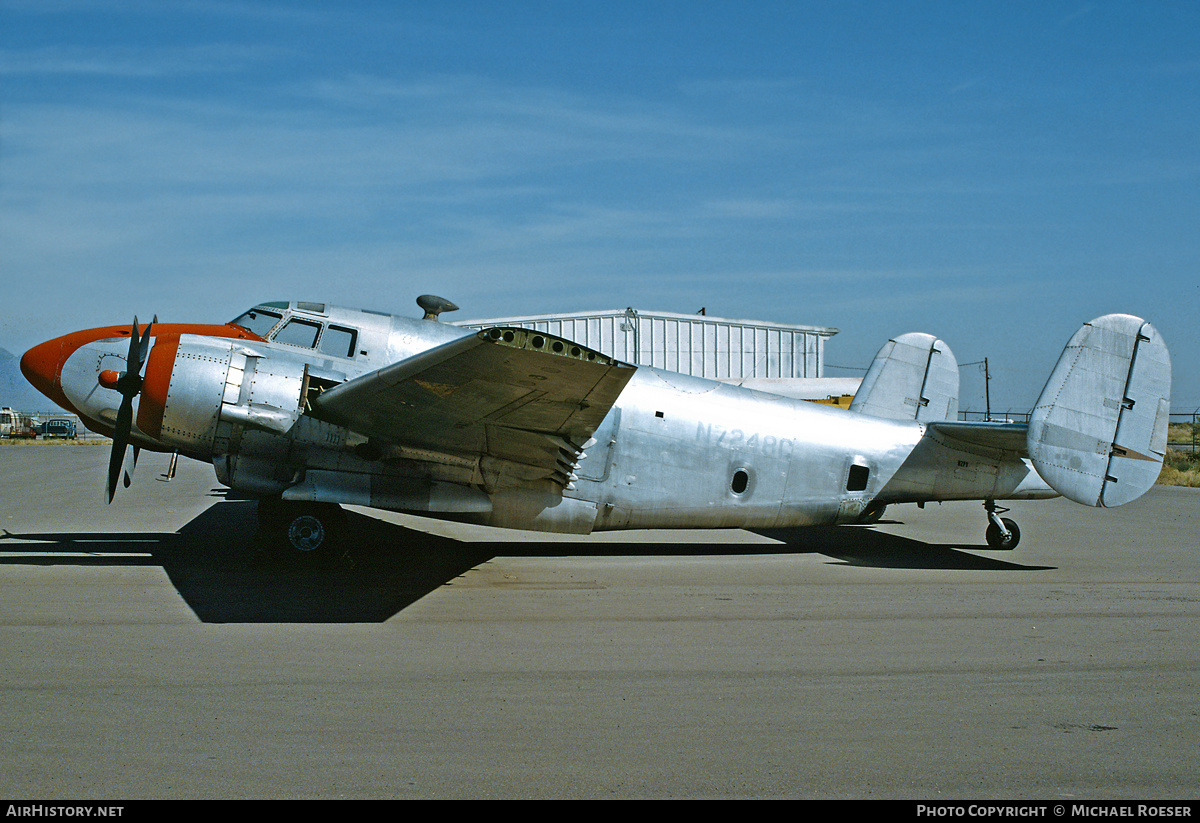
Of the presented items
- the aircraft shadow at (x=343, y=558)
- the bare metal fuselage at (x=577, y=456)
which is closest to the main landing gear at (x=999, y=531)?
the aircraft shadow at (x=343, y=558)

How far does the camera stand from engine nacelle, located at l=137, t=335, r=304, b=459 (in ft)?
29.0

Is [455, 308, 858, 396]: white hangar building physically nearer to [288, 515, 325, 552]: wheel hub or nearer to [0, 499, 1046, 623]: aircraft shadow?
[0, 499, 1046, 623]: aircraft shadow

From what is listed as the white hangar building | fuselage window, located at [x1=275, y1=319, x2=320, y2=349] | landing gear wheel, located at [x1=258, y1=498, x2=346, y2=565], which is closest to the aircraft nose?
fuselage window, located at [x1=275, y1=319, x2=320, y2=349]

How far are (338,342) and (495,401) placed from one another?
2.79m

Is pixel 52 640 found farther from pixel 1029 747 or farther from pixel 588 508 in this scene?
pixel 1029 747

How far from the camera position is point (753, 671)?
5.86 meters

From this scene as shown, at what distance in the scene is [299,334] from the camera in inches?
381

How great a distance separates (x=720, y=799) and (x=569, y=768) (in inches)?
30.1

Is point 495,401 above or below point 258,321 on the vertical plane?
below

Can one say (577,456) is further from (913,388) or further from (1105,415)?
(1105,415)

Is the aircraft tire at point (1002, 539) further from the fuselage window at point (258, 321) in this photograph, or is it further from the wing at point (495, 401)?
the fuselage window at point (258, 321)

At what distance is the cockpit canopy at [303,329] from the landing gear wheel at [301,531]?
5.90 ft

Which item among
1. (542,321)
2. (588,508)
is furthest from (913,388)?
(542,321)

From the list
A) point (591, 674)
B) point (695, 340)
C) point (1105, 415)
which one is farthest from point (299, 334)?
point (695, 340)
